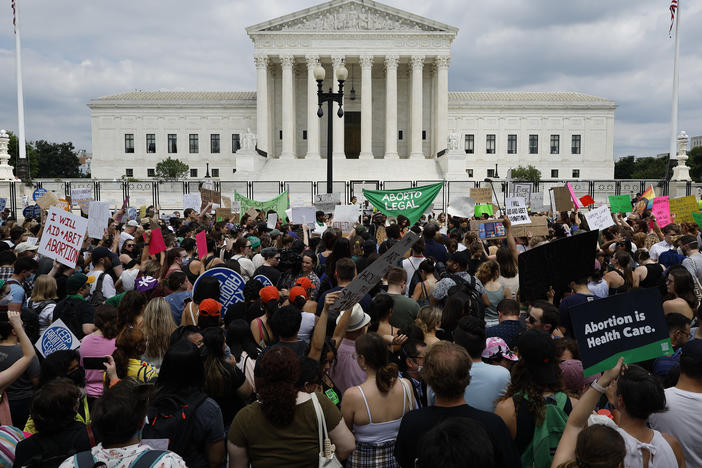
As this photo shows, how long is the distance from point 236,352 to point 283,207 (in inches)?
529

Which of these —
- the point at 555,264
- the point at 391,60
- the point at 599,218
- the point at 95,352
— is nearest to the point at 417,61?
the point at 391,60

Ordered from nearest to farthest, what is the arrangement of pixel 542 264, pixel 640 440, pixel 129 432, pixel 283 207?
pixel 129 432, pixel 640 440, pixel 542 264, pixel 283 207

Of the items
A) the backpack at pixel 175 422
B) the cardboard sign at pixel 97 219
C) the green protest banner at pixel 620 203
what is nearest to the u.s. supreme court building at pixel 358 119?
the green protest banner at pixel 620 203

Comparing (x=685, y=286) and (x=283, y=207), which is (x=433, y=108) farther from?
(x=685, y=286)

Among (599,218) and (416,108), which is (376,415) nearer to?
(599,218)

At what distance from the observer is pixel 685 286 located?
6.16 m

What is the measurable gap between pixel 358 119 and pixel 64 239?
54.6m

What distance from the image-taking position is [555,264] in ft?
19.0

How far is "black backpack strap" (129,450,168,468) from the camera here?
284 centimetres

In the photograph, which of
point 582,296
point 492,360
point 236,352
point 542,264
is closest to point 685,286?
point 582,296

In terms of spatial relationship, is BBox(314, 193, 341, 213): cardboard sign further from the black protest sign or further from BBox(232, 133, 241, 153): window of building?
BBox(232, 133, 241, 153): window of building

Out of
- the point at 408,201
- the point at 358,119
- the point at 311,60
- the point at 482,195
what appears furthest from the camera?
the point at 358,119

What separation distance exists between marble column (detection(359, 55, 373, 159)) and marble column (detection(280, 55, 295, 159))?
6884 millimetres

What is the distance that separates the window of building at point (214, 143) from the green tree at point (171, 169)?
4.37m
